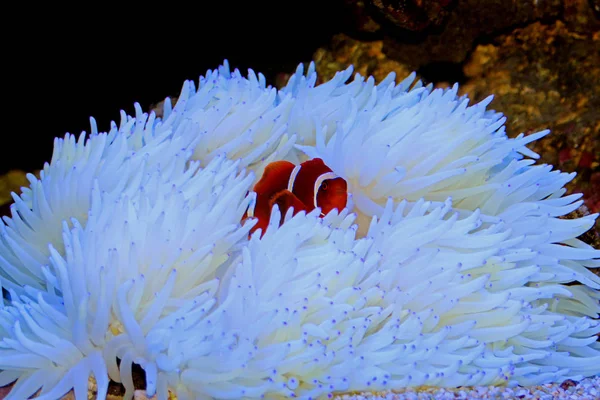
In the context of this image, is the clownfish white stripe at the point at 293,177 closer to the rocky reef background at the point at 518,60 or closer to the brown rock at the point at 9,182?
the rocky reef background at the point at 518,60

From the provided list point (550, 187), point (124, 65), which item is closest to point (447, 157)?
point (550, 187)

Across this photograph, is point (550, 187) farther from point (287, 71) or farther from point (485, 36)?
point (287, 71)

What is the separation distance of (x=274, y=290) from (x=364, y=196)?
1.73 ft

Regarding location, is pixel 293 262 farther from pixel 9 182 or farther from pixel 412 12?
A: pixel 9 182

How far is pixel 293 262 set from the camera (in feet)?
4.32

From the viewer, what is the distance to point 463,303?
1.47m

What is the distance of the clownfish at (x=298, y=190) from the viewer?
5.37 feet

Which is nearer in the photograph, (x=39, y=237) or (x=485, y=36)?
(x=39, y=237)

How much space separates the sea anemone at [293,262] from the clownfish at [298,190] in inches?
3.1

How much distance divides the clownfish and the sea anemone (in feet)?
0.26

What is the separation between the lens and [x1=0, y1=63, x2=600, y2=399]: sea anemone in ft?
4.09

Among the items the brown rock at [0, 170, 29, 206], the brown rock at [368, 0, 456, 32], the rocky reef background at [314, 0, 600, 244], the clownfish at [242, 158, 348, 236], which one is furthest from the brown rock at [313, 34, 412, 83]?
the brown rock at [0, 170, 29, 206]

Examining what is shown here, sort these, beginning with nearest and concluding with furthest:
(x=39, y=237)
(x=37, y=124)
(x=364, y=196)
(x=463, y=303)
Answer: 1. (x=463, y=303)
2. (x=39, y=237)
3. (x=364, y=196)
4. (x=37, y=124)

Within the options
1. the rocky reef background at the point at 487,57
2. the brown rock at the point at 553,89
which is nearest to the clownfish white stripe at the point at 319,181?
the rocky reef background at the point at 487,57
